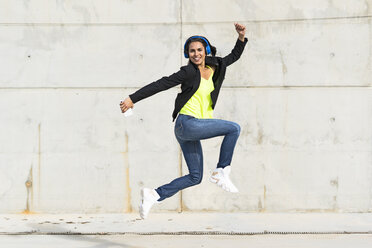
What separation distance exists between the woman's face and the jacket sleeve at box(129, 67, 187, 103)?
182mm

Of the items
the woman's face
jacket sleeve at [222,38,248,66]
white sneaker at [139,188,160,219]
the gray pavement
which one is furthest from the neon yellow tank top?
the gray pavement

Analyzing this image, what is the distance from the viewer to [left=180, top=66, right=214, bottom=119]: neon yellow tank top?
603 cm

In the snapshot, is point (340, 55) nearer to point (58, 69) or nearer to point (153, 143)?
point (153, 143)

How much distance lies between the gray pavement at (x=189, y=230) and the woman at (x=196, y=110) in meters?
1.46

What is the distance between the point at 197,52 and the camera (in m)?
6.01

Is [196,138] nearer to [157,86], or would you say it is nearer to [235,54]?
[157,86]

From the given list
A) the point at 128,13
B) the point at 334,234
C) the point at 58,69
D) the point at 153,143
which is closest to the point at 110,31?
the point at 128,13

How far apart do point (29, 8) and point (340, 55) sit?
462 cm

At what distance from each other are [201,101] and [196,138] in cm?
37

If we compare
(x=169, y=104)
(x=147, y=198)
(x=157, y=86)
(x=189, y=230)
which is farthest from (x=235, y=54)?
(x=169, y=104)

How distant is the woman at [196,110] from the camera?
592 cm

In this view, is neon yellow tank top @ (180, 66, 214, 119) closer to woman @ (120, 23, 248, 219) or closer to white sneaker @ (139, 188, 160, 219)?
woman @ (120, 23, 248, 219)

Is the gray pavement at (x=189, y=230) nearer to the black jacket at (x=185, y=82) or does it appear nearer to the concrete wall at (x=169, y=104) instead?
the concrete wall at (x=169, y=104)

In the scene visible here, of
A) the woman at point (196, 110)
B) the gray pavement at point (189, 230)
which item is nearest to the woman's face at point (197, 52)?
the woman at point (196, 110)
